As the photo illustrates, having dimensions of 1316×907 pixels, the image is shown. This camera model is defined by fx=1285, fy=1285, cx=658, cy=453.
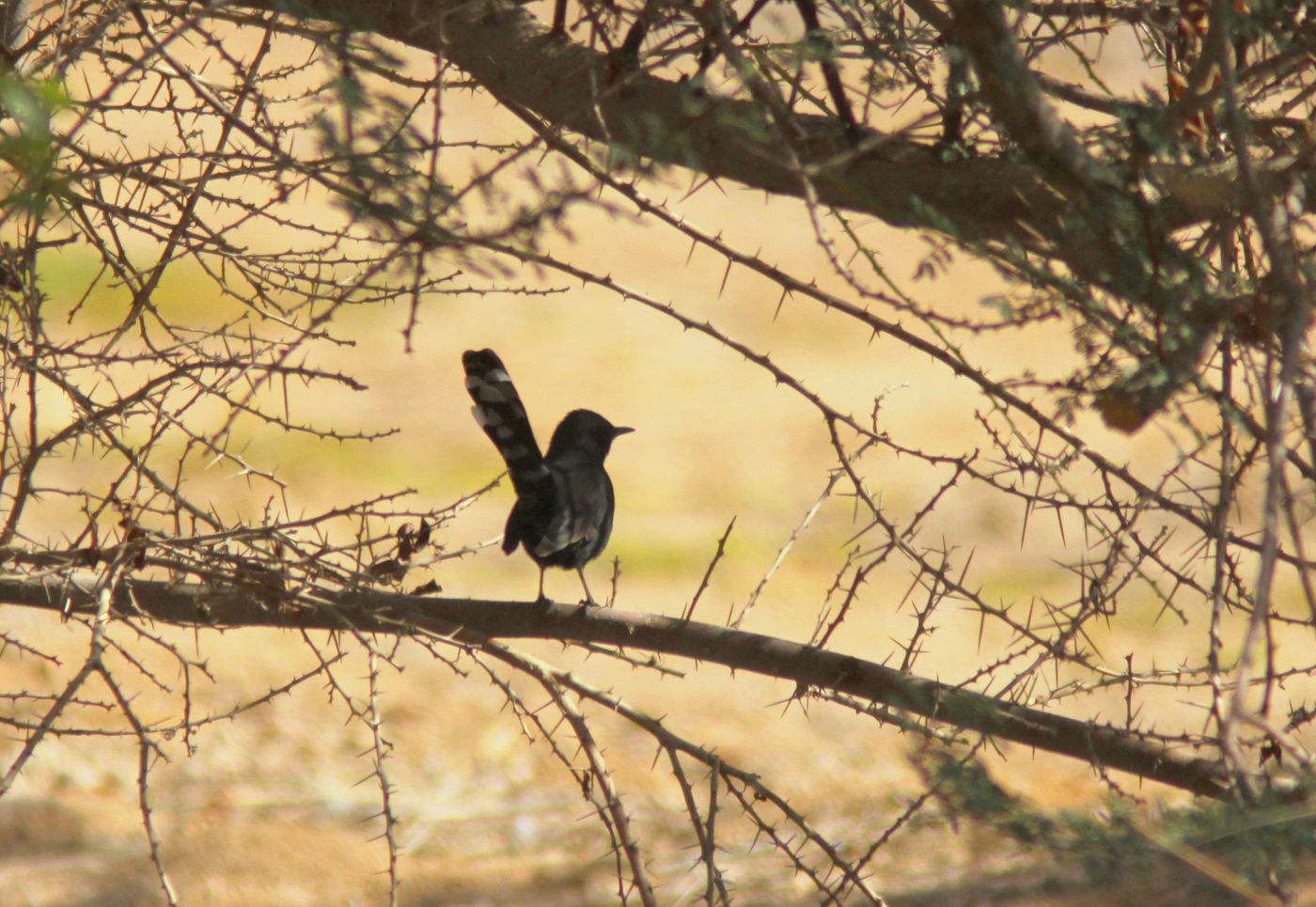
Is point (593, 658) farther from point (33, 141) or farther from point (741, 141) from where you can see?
point (33, 141)

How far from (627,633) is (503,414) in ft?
2.86

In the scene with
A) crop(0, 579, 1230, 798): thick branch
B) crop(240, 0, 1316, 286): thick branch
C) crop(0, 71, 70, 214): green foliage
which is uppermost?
crop(240, 0, 1316, 286): thick branch

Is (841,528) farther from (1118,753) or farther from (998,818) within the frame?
(998,818)

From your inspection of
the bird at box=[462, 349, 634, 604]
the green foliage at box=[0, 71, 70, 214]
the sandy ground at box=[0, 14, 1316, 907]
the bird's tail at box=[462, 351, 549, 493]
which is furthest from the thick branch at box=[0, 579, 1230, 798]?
the green foliage at box=[0, 71, 70, 214]

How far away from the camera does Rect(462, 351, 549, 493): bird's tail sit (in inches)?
148

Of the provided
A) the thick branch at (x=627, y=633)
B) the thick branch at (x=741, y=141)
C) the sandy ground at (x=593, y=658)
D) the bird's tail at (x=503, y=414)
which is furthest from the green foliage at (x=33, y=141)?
the sandy ground at (x=593, y=658)

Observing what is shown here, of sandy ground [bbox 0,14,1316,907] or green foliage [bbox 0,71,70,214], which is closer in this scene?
green foliage [bbox 0,71,70,214]

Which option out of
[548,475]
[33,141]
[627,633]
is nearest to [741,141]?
[33,141]

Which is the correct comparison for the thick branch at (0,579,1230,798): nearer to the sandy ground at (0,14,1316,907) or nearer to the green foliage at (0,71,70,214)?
the sandy ground at (0,14,1316,907)

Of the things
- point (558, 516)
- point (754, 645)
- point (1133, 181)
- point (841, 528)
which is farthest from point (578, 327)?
point (1133, 181)

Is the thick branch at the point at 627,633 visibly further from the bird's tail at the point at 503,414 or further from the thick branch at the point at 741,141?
the thick branch at the point at 741,141

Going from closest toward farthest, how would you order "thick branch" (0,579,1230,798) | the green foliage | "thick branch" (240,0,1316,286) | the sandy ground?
1. the green foliage
2. "thick branch" (240,0,1316,286)
3. "thick branch" (0,579,1230,798)
4. the sandy ground

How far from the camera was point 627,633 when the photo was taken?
11.3ft

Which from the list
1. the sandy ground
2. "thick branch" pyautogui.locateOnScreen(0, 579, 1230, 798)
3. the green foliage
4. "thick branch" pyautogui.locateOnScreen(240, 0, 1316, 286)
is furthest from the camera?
the sandy ground
